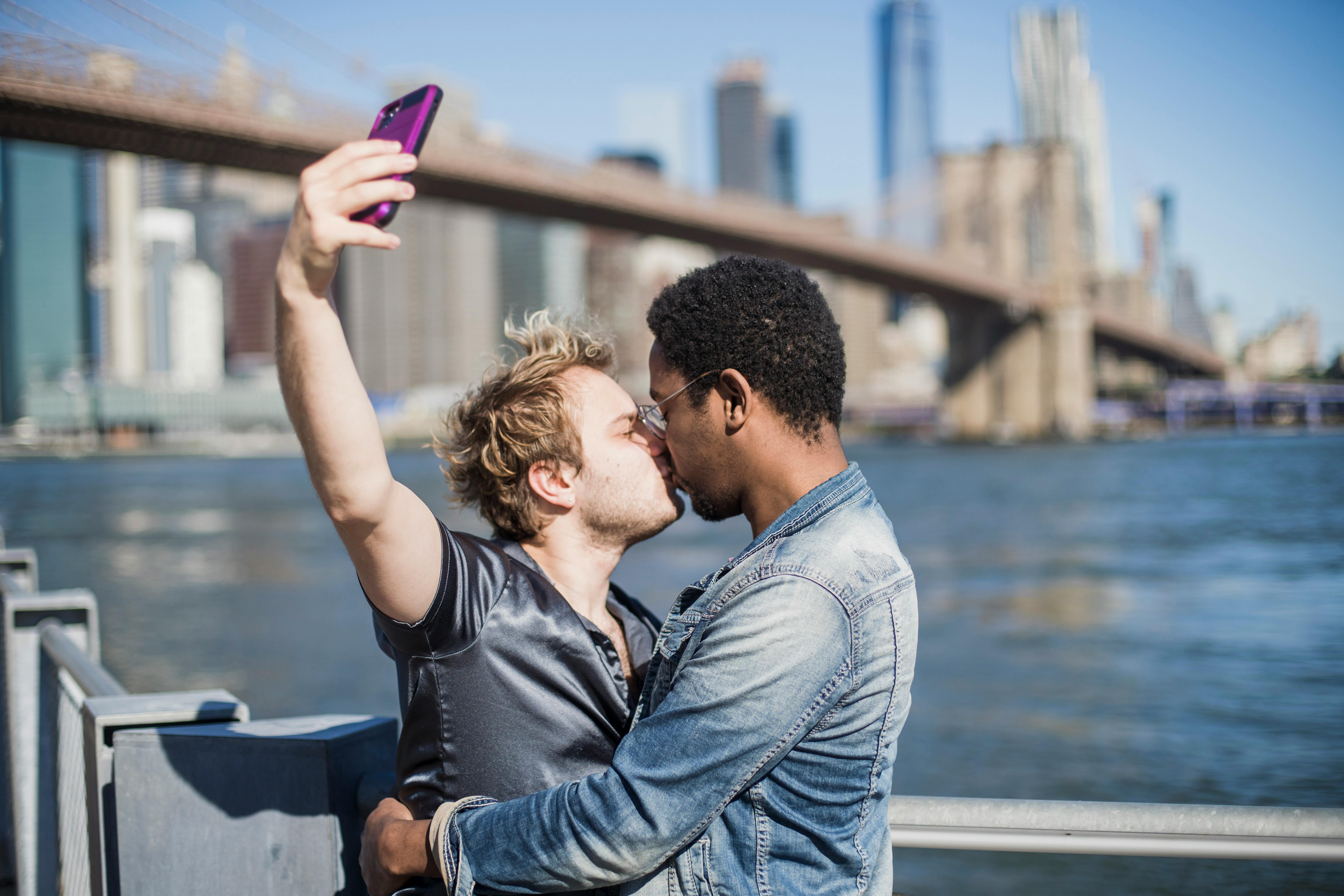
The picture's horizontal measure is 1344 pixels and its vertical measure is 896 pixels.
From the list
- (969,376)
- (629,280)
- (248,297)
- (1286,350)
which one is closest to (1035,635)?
(969,376)

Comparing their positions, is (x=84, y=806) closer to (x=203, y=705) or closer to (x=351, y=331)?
(x=203, y=705)

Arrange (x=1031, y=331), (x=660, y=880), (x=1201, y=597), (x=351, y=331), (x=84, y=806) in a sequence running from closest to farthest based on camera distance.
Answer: (x=660, y=880)
(x=84, y=806)
(x=1201, y=597)
(x=1031, y=331)
(x=351, y=331)

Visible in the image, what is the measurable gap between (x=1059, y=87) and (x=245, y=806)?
201 metres

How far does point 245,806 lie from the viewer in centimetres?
158

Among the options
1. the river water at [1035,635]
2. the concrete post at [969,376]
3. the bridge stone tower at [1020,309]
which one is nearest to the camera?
the river water at [1035,635]

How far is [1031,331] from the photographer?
44.9 m

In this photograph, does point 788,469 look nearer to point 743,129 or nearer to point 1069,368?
point 1069,368

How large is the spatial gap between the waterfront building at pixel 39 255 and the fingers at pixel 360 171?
120 m

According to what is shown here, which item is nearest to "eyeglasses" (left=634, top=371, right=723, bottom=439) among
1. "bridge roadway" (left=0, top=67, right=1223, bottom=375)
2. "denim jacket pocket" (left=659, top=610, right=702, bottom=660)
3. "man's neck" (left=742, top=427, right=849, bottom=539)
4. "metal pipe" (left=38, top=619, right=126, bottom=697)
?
"man's neck" (left=742, top=427, right=849, bottom=539)

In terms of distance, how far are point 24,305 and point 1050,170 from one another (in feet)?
321

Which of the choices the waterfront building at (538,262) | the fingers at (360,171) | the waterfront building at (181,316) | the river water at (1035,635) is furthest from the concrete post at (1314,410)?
the waterfront building at (181,316)

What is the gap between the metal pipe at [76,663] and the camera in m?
1.97

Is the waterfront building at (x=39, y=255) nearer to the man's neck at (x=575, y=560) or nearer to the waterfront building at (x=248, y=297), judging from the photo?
the waterfront building at (x=248, y=297)

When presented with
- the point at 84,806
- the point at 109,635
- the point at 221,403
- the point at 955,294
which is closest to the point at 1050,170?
the point at 955,294
